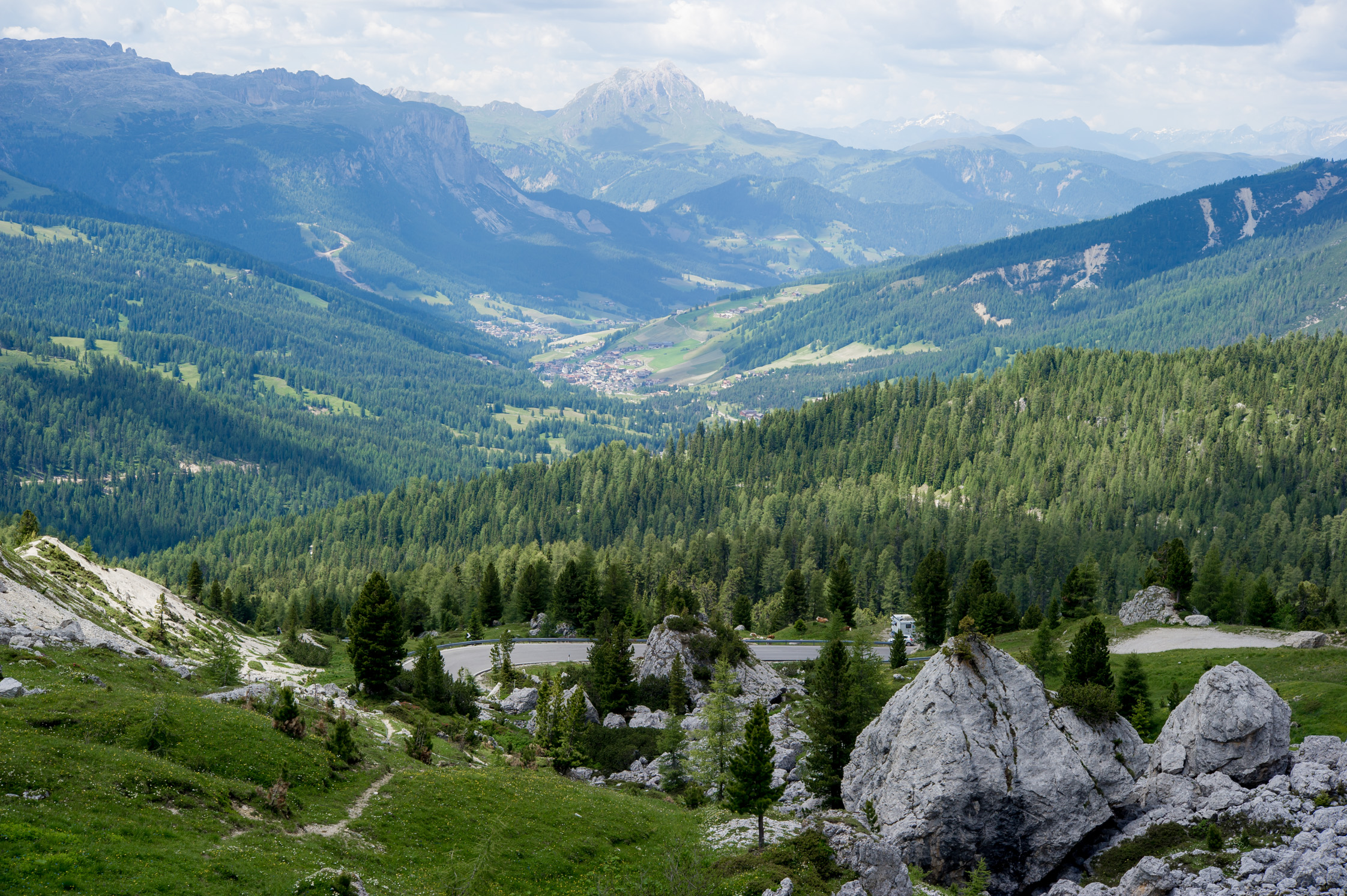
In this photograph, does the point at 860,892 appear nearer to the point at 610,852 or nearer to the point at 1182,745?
the point at 610,852

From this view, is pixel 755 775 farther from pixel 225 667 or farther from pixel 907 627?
pixel 907 627

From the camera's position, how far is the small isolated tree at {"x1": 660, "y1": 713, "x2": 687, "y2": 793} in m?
A: 76.1

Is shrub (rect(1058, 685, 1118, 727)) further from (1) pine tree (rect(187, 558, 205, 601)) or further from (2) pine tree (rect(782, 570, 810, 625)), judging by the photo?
(1) pine tree (rect(187, 558, 205, 601))

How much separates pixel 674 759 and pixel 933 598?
215ft

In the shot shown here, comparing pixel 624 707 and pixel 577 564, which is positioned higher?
pixel 577 564

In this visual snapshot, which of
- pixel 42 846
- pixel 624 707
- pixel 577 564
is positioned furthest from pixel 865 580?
pixel 42 846

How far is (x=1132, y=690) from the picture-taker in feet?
276

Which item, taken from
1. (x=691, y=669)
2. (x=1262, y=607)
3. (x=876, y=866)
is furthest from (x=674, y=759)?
(x=1262, y=607)

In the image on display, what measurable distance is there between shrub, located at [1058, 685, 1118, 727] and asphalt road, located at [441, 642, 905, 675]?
2173 inches

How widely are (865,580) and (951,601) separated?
1498 inches

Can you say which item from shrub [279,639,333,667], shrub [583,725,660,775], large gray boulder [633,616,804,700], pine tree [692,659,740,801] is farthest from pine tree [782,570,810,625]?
pine tree [692,659,740,801]

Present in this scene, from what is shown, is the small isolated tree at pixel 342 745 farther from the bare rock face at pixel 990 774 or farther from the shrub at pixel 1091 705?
the shrub at pixel 1091 705

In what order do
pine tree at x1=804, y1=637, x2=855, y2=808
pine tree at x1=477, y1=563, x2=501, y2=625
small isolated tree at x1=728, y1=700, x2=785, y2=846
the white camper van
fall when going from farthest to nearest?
1. pine tree at x1=477, y1=563, x2=501, y2=625
2. the white camper van
3. pine tree at x1=804, y1=637, x2=855, y2=808
4. small isolated tree at x1=728, y1=700, x2=785, y2=846

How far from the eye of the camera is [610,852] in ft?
182
